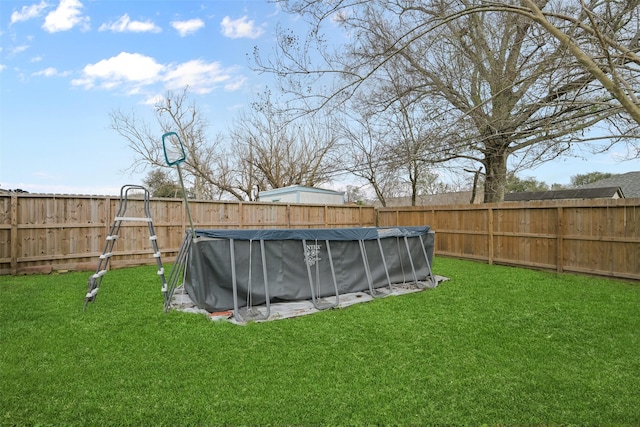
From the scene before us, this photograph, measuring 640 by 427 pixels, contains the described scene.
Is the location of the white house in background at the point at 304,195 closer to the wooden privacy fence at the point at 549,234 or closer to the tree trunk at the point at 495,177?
the wooden privacy fence at the point at 549,234

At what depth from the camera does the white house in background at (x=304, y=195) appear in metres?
12.2

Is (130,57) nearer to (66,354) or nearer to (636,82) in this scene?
(66,354)

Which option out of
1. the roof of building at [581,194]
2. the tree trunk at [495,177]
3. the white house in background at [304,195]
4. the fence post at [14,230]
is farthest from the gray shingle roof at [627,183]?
the fence post at [14,230]

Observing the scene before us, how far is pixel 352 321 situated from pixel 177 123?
51.6ft

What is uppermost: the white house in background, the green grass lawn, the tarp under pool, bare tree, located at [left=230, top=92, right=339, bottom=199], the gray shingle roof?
bare tree, located at [left=230, top=92, right=339, bottom=199]

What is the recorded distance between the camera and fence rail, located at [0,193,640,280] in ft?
20.5

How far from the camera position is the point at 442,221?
9555mm

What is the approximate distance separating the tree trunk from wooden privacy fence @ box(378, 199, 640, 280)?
1.67 metres

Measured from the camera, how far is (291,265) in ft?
15.7

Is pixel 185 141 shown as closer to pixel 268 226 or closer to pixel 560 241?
pixel 268 226

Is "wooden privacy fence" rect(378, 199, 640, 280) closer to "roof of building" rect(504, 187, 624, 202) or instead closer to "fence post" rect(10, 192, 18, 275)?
"fence post" rect(10, 192, 18, 275)

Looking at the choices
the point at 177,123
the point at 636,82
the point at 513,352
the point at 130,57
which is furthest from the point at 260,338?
the point at 177,123

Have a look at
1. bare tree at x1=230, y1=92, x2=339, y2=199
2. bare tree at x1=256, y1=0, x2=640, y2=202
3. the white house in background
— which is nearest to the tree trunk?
bare tree at x1=256, y1=0, x2=640, y2=202

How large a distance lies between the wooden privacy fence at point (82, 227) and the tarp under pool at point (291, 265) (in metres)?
3.45
